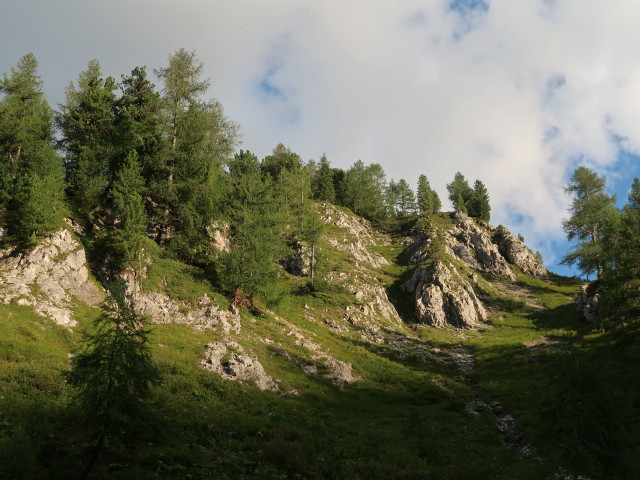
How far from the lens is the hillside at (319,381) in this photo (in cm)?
1301

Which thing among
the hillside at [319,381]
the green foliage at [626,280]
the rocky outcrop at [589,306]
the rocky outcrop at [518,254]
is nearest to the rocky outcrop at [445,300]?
the hillside at [319,381]

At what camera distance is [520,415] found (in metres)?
27.8

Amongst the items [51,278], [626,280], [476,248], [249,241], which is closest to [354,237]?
[476,248]

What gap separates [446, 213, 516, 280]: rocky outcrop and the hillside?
24.1 metres

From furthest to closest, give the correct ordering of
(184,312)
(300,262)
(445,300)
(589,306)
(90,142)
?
1. (300,262)
2. (445,300)
3. (589,306)
4. (90,142)
5. (184,312)

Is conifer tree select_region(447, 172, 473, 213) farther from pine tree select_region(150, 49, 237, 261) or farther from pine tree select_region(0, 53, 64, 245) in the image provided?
pine tree select_region(0, 53, 64, 245)

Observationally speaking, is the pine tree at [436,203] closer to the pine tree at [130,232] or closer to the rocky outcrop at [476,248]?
the rocky outcrop at [476,248]

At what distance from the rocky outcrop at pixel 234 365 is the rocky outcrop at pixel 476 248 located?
239 feet

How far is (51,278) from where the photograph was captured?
30.6m

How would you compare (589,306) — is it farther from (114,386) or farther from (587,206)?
(114,386)

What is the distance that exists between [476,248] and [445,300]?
120ft

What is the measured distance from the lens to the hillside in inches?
512

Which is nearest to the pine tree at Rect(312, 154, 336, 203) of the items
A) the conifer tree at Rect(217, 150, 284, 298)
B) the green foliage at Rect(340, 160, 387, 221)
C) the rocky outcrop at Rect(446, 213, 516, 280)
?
the green foliage at Rect(340, 160, 387, 221)

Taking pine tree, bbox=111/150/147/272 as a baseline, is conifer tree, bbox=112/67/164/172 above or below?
above
